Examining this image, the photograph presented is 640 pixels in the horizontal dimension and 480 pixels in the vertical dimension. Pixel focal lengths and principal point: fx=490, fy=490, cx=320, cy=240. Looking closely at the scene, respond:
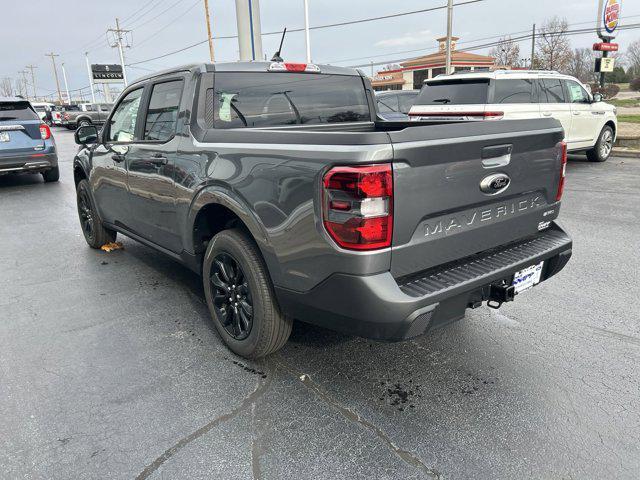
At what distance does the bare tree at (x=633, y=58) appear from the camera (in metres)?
64.6

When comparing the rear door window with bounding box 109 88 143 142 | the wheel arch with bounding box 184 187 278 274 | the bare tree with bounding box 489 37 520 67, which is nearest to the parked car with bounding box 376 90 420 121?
the rear door window with bounding box 109 88 143 142

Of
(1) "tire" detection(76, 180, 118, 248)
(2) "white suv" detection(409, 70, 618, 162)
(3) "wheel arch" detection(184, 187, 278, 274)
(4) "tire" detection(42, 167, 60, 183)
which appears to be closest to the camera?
(3) "wheel arch" detection(184, 187, 278, 274)

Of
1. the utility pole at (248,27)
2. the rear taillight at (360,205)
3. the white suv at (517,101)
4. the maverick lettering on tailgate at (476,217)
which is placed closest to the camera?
the rear taillight at (360,205)

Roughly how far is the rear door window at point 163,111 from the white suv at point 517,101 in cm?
514

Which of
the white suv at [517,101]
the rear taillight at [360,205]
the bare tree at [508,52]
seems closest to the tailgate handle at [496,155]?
the rear taillight at [360,205]

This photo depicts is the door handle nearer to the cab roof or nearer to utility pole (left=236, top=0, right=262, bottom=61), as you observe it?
the cab roof

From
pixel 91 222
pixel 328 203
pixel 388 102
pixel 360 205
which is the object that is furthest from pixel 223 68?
pixel 388 102

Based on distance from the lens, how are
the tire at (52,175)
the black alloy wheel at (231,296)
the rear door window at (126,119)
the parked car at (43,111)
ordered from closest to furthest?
Result: the black alloy wheel at (231,296) < the rear door window at (126,119) < the tire at (52,175) < the parked car at (43,111)

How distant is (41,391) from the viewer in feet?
9.61

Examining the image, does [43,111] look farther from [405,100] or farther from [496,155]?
[496,155]

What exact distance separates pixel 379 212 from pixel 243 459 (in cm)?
133

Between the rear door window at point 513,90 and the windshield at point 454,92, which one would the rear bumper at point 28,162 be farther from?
the rear door window at point 513,90

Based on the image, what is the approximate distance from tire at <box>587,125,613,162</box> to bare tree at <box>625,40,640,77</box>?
63.8 meters

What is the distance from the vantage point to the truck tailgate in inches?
91.6
